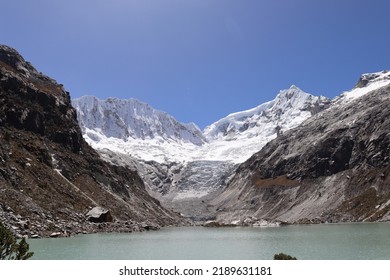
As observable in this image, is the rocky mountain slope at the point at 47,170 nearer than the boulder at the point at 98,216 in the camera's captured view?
Yes

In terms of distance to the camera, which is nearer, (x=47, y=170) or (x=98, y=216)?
(x=98, y=216)

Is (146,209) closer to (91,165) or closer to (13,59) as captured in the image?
(91,165)

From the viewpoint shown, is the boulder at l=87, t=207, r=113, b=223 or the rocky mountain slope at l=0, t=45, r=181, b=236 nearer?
the rocky mountain slope at l=0, t=45, r=181, b=236

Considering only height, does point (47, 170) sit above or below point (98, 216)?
above

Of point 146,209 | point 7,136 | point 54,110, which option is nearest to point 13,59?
point 54,110
